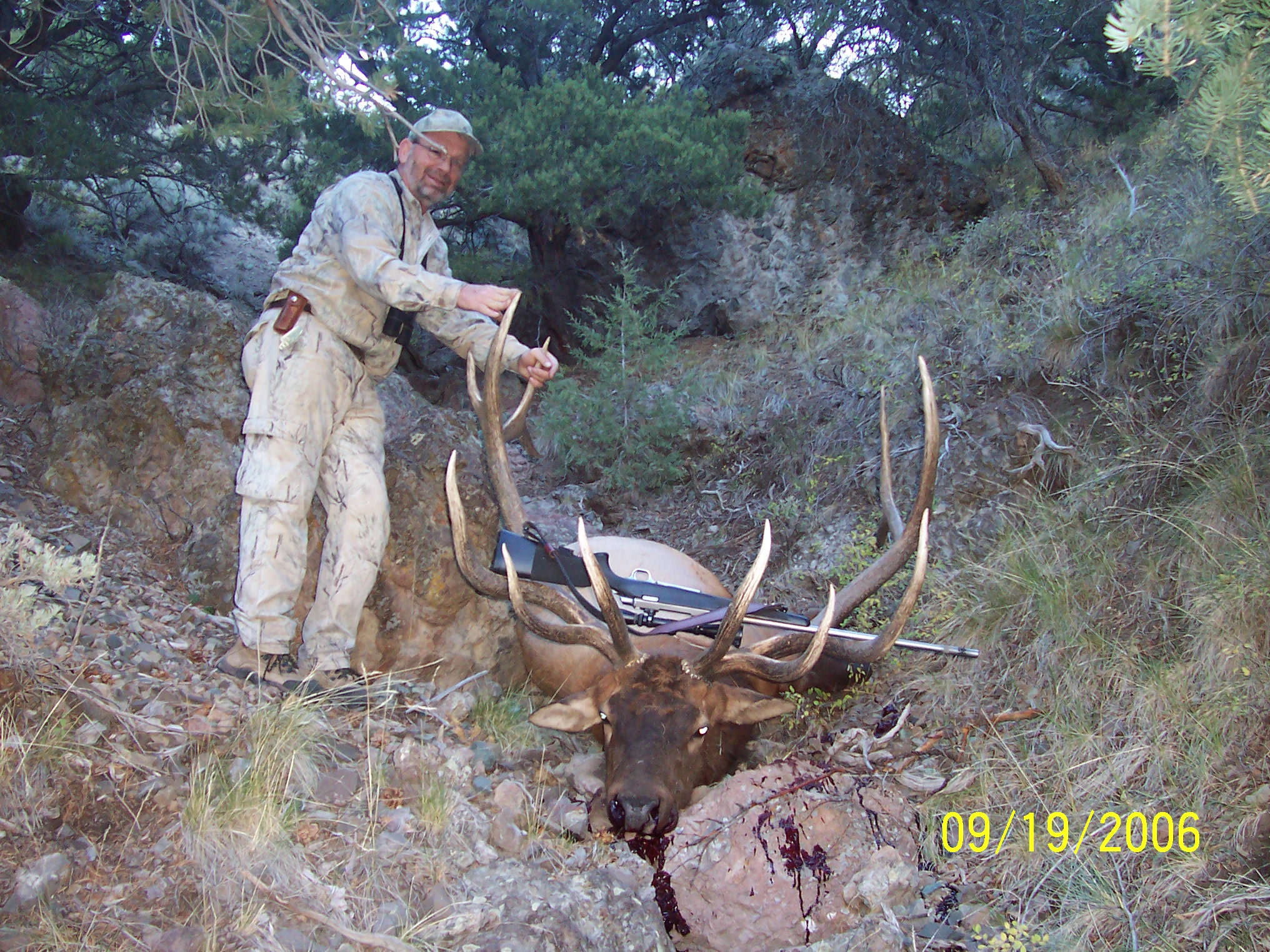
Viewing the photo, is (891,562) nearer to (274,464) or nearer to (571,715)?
(571,715)

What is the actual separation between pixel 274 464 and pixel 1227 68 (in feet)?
11.6

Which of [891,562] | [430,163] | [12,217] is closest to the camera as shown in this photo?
[891,562]

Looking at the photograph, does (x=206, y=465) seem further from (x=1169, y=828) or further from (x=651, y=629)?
(x=1169, y=828)

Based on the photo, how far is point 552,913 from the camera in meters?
2.66

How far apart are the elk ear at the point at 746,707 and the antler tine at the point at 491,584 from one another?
0.68m

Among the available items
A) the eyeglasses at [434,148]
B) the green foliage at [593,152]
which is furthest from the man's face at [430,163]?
the green foliage at [593,152]

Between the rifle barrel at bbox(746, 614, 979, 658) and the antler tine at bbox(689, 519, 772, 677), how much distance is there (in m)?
0.19

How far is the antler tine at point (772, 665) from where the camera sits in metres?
3.40

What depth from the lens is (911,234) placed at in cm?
975

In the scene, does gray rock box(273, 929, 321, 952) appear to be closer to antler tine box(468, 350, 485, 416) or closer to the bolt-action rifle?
the bolt-action rifle

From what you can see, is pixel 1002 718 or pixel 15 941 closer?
pixel 15 941

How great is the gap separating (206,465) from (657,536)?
9.92 feet

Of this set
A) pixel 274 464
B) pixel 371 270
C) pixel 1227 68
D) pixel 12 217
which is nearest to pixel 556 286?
pixel 12 217
